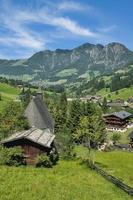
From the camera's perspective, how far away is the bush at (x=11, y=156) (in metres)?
47.4

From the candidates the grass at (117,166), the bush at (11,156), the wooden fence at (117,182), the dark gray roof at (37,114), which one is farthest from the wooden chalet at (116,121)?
the bush at (11,156)

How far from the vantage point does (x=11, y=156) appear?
1898 inches

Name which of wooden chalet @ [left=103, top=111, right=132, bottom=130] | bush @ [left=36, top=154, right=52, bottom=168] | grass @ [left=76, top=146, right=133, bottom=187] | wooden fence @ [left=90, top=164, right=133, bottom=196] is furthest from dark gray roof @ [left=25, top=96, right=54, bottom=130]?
wooden chalet @ [left=103, top=111, right=132, bottom=130]

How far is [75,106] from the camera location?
12912 centimetres

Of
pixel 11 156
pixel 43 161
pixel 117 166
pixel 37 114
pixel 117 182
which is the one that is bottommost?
pixel 117 166

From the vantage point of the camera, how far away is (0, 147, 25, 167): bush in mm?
47438

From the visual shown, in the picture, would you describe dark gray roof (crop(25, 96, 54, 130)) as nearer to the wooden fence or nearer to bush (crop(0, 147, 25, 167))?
bush (crop(0, 147, 25, 167))

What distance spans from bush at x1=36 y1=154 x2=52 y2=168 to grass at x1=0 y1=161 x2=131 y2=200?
4.78 m

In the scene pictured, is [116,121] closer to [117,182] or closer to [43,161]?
[43,161]

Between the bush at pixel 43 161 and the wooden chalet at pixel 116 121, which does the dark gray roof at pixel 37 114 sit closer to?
the bush at pixel 43 161

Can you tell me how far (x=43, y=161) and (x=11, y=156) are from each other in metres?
4.35

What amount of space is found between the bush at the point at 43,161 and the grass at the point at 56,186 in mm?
4776

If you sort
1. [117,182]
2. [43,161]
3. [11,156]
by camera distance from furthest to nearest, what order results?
1. [43,161]
2. [11,156]
3. [117,182]

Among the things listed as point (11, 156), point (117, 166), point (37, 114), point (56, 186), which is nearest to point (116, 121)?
point (37, 114)
